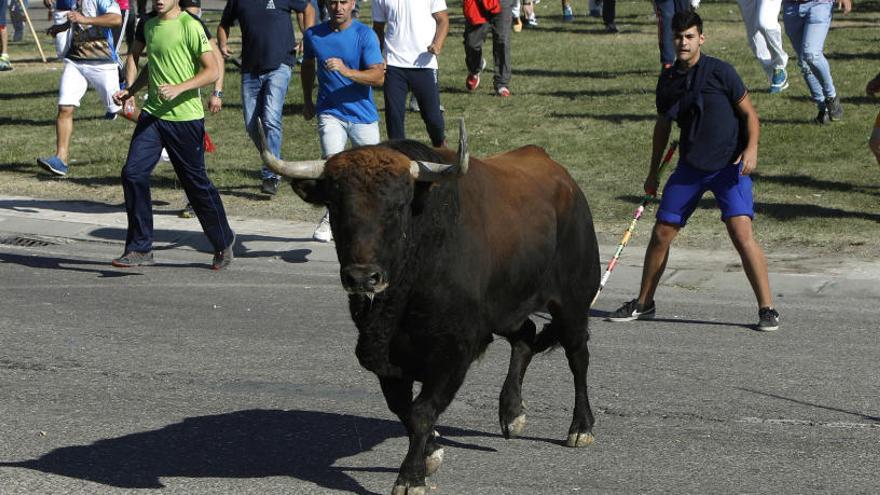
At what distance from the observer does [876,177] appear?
14406 mm

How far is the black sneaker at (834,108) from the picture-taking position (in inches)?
655

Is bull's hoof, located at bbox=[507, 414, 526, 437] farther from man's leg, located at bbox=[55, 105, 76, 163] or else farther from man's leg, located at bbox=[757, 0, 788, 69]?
man's leg, located at bbox=[757, 0, 788, 69]

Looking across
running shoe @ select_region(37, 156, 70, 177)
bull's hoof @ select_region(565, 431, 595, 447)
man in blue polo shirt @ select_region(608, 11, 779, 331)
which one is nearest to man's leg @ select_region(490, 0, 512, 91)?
running shoe @ select_region(37, 156, 70, 177)

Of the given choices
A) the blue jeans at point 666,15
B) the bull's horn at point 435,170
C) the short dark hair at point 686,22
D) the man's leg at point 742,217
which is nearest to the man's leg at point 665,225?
the man's leg at point 742,217

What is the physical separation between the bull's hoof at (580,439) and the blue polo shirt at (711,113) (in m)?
3.11

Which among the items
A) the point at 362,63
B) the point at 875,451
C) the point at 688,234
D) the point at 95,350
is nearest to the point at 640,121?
the point at 688,234

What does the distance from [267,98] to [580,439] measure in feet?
24.7

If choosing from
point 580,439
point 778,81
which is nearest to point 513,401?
point 580,439

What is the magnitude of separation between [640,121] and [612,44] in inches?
247

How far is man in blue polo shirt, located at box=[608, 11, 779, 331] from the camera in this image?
31.2ft

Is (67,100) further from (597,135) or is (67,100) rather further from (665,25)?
(665,25)

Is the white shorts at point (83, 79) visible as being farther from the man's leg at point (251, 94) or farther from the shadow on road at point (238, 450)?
the shadow on road at point (238, 450)

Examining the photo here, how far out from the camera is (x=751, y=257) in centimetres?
976

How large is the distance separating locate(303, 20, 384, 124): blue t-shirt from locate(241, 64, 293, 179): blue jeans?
170 cm
